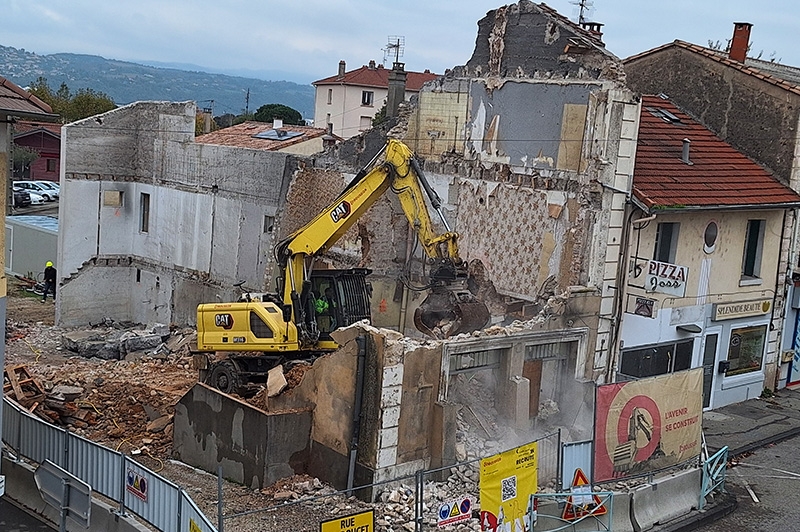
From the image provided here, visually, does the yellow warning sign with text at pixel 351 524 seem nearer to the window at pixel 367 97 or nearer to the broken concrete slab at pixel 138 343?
the broken concrete slab at pixel 138 343

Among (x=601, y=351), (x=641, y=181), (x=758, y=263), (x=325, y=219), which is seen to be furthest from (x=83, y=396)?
(x=758, y=263)

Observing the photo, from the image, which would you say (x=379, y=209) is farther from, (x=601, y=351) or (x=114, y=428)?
(x=114, y=428)

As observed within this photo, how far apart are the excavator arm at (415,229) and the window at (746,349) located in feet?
24.4

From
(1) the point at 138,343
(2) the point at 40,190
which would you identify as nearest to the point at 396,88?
(1) the point at 138,343

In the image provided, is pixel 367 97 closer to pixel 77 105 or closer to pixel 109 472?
pixel 77 105

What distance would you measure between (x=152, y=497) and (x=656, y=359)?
12300mm

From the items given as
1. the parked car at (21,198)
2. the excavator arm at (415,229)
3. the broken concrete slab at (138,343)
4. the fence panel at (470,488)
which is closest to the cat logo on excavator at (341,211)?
the excavator arm at (415,229)

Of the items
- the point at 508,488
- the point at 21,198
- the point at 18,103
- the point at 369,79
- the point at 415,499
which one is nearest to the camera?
the point at 18,103

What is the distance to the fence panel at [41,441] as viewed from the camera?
14.2 metres

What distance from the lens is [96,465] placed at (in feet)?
44.6

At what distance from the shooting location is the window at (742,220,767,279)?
23.2 meters

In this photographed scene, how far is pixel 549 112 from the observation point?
2059cm

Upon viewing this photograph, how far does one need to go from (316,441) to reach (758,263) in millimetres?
12709

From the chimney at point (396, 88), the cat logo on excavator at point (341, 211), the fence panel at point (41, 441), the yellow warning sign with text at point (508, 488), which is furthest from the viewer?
the chimney at point (396, 88)
